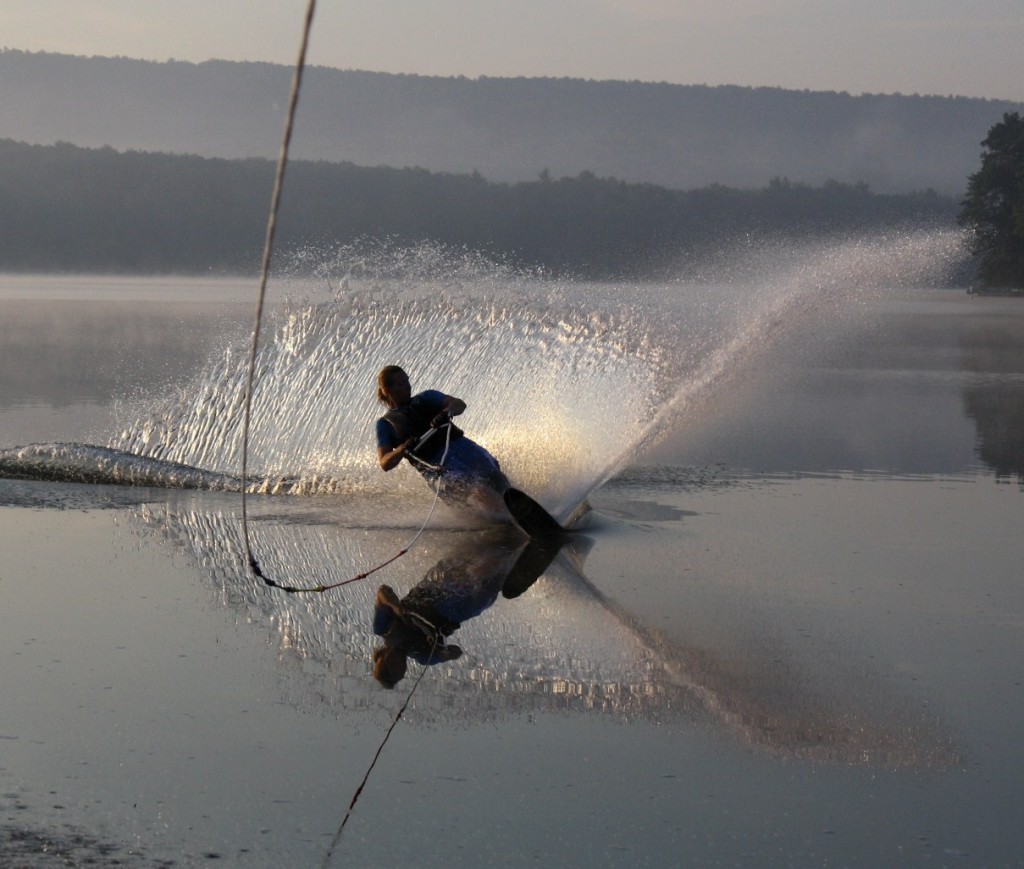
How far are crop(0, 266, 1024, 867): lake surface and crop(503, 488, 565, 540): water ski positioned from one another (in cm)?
25

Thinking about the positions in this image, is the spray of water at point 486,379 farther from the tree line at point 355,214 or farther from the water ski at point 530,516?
the tree line at point 355,214

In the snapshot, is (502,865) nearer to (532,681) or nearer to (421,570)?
(532,681)

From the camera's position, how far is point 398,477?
1375cm

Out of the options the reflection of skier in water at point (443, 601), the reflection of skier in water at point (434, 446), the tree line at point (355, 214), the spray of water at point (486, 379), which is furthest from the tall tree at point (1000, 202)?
the reflection of skier in water at point (443, 601)

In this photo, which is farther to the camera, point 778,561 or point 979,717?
point 778,561

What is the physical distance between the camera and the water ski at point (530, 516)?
36.4ft

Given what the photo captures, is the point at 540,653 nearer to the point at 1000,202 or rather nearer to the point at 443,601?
the point at 443,601

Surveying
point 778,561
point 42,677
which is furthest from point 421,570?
point 42,677

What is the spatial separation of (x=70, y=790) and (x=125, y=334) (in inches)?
1342

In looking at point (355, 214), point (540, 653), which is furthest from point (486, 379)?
point (355, 214)

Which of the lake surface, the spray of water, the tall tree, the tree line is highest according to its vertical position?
the tree line

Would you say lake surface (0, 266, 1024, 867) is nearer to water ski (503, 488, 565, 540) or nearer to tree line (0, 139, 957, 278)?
water ski (503, 488, 565, 540)

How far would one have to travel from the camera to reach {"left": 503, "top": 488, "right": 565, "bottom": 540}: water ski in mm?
11094

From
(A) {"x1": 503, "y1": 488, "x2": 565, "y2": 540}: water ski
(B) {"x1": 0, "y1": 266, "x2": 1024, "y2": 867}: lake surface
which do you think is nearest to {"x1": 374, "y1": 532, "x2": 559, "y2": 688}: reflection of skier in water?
(B) {"x1": 0, "y1": 266, "x2": 1024, "y2": 867}: lake surface
